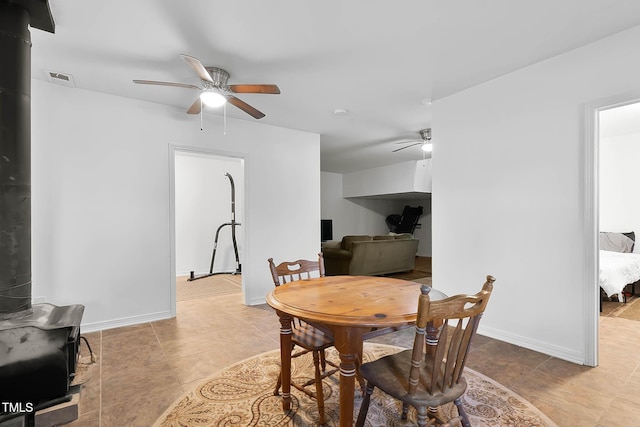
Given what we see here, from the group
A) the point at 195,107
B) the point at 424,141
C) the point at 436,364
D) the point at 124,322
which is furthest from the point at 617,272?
the point at 124,322

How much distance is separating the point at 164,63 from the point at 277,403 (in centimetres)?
271

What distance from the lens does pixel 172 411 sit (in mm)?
1826

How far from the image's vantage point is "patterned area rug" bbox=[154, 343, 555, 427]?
5.63 ft

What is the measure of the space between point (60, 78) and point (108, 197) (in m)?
1.15

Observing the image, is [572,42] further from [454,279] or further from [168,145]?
[168,145]

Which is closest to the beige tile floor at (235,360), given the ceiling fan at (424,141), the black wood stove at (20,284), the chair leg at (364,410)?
the black wood stove at (20,284)

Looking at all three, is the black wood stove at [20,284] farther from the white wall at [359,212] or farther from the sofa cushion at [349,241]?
the white wall at [359,212]

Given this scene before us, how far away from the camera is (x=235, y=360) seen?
2.49 metres

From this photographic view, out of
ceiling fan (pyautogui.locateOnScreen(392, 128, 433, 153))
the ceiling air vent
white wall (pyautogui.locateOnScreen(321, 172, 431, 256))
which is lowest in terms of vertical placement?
white wall (pyautogui.locateOnScreen(321, 172, 431, 256))

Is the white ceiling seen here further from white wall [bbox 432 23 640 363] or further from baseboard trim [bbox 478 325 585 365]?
baseboard trim [bbox 478 325 585 365]

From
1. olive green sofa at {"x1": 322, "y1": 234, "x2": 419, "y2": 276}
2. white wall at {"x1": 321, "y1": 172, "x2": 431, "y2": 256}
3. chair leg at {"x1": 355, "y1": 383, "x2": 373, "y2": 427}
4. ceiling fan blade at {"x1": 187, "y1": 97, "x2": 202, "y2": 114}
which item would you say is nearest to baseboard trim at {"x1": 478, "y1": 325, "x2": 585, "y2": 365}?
chair leg at {"x1": 355, "y1": 383, "x2": 373, "y2": 427}

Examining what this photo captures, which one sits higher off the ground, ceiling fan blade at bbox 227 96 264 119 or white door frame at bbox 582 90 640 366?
ceiling fan blade at bbox 227 96 264 119

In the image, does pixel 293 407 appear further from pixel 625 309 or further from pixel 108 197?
pixel 625 309

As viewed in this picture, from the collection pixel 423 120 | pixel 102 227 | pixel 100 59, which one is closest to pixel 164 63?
pixel 100 59
